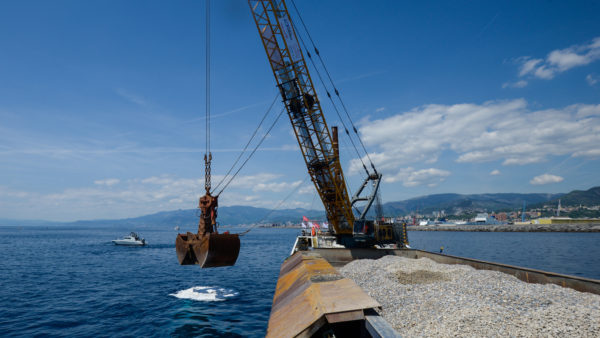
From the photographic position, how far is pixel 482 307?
817cm

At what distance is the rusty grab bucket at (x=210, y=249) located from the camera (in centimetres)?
1345

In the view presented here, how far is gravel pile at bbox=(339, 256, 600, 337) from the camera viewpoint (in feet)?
23.1

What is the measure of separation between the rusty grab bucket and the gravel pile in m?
6.43

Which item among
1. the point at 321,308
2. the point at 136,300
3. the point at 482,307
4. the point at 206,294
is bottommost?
the point at 206,294

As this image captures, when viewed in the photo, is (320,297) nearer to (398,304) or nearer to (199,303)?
(398,304)

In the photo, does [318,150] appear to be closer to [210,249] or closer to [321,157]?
[321,157]

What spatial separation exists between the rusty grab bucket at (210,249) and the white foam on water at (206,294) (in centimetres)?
834

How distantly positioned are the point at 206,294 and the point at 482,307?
65.8ft

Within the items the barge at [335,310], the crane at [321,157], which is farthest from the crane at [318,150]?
the barge at [335,310]

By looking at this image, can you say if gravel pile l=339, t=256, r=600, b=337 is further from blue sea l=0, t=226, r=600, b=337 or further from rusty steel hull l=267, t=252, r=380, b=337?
blue sea l=0, t=226, r=600, b=337

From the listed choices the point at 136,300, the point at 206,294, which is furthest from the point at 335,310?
the point at 136,300

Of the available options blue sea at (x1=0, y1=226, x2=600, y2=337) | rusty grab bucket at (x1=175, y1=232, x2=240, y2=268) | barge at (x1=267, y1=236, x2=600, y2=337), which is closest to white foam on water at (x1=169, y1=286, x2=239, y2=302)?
blue sea at (x1=0, y1=226, x2=600, y2=337)

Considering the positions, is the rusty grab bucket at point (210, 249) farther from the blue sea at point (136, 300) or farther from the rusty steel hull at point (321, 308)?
the rusty steel hull at point (321, 308)

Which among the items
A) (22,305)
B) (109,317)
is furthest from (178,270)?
(109,317)
